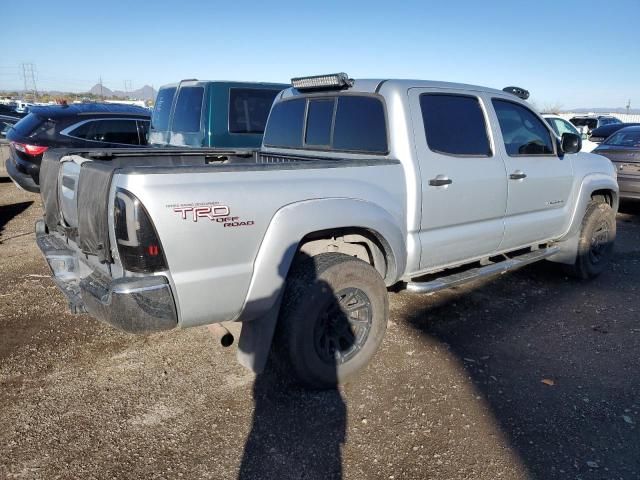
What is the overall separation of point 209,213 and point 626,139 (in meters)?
9.29

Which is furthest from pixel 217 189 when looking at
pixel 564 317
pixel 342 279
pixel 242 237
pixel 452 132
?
pixel 564 317

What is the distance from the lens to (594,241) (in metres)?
5.51

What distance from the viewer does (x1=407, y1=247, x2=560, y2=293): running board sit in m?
3.72

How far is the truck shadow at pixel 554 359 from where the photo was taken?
2.76 meters

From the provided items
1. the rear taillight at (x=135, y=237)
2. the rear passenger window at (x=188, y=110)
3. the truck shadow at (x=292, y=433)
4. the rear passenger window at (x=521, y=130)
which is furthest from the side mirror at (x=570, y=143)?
the rear passenger window at (x=188, y=110)

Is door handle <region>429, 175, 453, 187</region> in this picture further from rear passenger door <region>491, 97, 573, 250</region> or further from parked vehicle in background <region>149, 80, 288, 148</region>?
parked vehicle in background <region>149, 80, 288, 148</region>

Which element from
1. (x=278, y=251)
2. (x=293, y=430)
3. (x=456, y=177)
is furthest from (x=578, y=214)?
(x=293, y=430)

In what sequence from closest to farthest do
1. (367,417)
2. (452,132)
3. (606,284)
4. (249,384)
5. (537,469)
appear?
(537,469), (367,417), (249,384), (452,132), (606,284)

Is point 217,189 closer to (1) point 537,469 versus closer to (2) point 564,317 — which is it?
(1) point 537,469

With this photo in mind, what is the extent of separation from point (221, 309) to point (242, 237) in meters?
0.42

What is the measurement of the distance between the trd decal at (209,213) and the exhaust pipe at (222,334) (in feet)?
2.47

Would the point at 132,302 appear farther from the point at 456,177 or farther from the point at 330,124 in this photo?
the point at 456,177

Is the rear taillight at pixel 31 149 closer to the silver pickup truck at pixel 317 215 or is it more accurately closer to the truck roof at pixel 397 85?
the silver pickup truck at pixel 317 215

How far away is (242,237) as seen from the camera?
8.86ft
